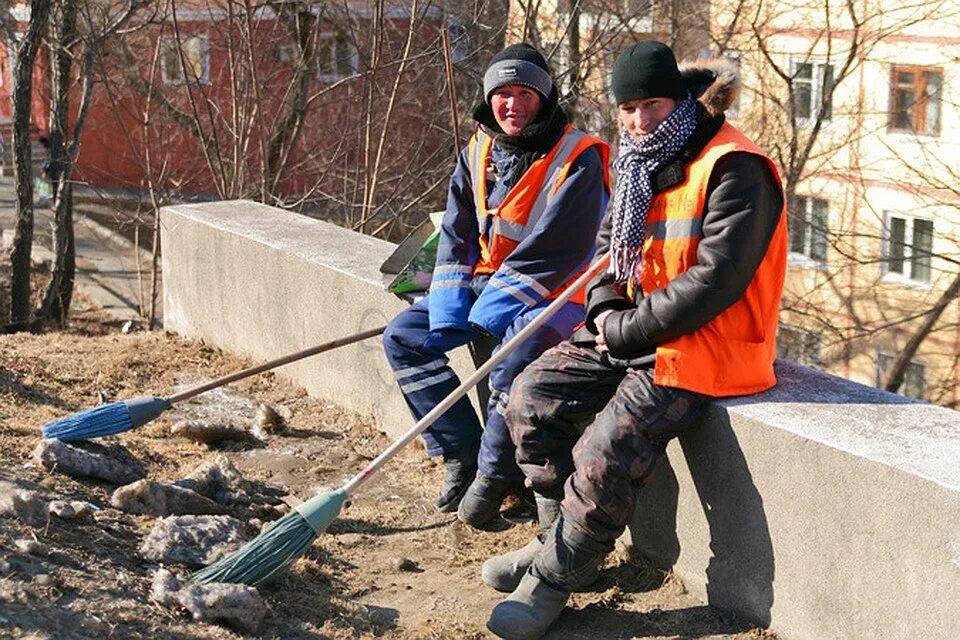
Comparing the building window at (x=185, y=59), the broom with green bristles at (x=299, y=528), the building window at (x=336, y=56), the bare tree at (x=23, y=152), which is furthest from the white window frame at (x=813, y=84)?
the broom with green bristles at (x=299, y=528)

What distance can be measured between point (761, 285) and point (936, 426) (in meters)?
0.60

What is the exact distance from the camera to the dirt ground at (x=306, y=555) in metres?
3.45

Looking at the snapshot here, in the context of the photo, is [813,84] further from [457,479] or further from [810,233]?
[457,479]

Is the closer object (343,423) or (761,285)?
(761,285)

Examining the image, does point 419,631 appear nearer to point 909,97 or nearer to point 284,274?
point 284,274

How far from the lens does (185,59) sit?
11.2 metres

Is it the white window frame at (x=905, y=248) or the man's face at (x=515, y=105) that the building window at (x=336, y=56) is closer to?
the white window frame at (x=905, y=248)

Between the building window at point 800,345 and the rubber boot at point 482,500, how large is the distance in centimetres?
1257

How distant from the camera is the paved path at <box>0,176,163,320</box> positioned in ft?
62.2

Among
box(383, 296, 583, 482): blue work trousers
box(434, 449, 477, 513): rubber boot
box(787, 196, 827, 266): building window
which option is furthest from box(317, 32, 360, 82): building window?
box(434, 449, 477, 513): rubber boot

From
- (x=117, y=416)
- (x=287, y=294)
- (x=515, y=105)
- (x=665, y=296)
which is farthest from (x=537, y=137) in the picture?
(x=287, y=294)

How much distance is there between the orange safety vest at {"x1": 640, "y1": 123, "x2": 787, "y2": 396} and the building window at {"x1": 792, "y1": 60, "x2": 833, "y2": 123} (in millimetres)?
12984

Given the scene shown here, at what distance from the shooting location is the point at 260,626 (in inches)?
141

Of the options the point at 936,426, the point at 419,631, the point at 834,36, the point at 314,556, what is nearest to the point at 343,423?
the point at 314,556
